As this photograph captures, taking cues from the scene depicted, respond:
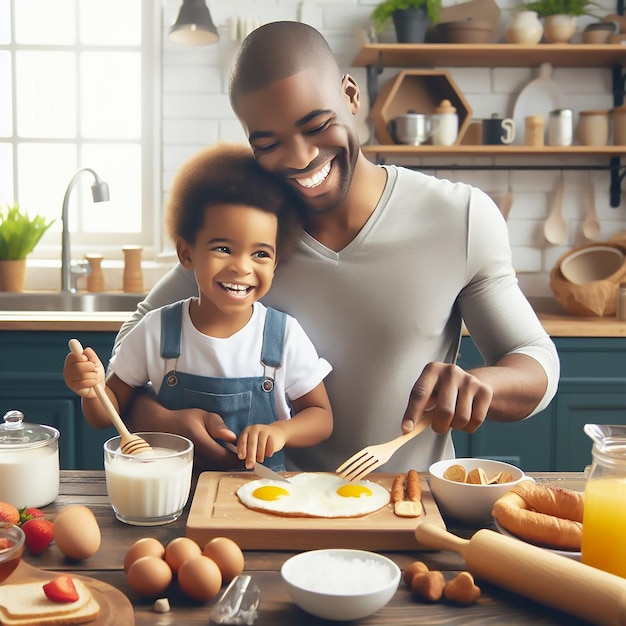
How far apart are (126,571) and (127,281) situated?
258cm

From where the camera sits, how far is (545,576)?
0.96 meters

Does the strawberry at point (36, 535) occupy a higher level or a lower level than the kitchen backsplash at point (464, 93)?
lower

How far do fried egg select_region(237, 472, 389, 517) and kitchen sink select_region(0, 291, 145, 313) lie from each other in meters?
2.21

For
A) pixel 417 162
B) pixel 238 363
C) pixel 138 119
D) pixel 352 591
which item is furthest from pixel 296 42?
pixel 138 119

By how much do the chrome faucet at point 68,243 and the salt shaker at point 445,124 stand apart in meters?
1.35

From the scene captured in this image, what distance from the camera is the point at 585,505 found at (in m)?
1.04

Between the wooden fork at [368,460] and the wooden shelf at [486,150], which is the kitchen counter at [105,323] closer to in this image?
the wooden shelf at [486,150]

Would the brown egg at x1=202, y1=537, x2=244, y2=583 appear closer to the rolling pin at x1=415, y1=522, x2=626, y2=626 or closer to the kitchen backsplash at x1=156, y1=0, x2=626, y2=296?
the rolling pin at x1=415, y1=522, x2=626, y2=626

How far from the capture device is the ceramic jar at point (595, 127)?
346 centimetres

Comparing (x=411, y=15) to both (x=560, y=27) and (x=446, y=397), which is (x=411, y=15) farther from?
(x=446, y=397)

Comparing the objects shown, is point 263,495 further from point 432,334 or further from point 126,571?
point 432,334

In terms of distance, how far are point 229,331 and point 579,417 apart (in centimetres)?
177

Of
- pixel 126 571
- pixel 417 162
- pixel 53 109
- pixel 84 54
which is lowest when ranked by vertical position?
pixel 126 571

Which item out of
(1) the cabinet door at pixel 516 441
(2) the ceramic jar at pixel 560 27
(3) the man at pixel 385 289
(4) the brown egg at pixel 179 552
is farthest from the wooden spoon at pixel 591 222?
(4) the brown egg at pixel 179 552
